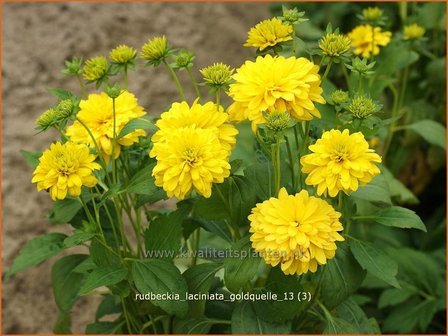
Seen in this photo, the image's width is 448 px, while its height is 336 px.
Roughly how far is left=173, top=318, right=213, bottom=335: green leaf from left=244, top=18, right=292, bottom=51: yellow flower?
0.47m

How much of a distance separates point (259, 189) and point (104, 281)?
0.93 ft

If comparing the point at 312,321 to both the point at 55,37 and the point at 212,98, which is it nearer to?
the point at 212,98

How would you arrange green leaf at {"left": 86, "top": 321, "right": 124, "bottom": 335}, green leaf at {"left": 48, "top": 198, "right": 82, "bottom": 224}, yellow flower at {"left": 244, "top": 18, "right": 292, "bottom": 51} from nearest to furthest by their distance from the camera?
yellow flower at {"left": 244, "top": 18, "right": 292, "bottom": 51} → green leaf at {"left": 48, "top": 198, "right": 82, "bottom": 224} → green leaf at {"left": 86, "top": 321, "right": 124, "bottom": 335}

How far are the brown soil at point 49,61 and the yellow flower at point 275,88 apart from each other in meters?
1.00

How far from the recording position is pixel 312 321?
1.26 m

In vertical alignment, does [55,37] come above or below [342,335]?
above

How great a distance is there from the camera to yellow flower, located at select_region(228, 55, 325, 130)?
3.23ft

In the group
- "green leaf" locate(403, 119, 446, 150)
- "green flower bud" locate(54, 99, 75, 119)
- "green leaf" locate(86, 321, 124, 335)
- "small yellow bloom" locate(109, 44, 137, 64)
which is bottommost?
"green leaf" locate(86, 321, 124, 335)

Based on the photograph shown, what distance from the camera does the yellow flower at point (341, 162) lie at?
938 mm

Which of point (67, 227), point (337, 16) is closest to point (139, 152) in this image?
point (67, 227)

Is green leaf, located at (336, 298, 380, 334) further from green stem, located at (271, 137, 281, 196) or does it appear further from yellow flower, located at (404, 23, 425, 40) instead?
yellow flower, located at (404, 23, 425, 40)

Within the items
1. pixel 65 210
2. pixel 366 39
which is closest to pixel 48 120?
pixel 65 210

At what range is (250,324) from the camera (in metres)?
1.13

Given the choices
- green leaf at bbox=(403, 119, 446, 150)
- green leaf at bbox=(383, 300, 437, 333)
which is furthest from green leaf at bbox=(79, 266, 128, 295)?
green leaf at bbox=(403, 119, 446, 150)
